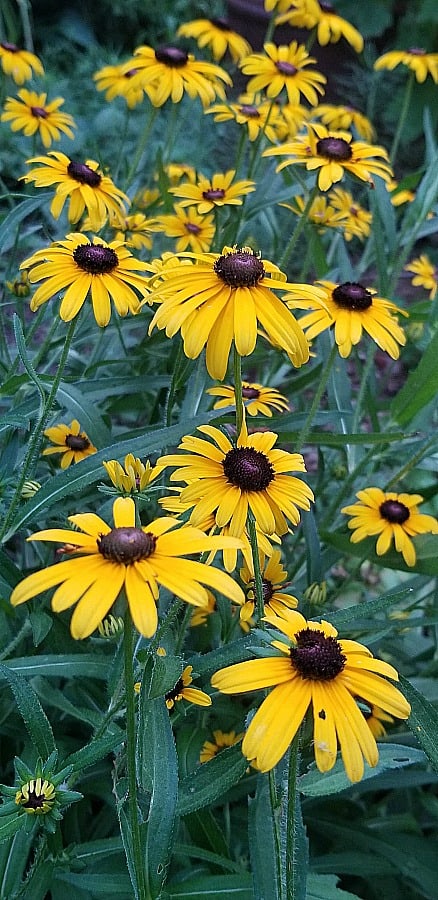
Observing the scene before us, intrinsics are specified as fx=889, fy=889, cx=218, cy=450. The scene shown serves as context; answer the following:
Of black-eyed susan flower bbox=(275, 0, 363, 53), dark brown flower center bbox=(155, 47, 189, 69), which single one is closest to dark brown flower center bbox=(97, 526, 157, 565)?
dark brown flower center bbox=(155, 47, 189, 69)

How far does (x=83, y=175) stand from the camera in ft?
4.59

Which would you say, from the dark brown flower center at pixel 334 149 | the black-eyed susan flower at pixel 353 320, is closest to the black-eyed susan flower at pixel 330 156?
the dark brown flower center at pixel 334 149

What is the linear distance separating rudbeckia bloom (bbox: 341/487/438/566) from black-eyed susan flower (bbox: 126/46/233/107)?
0.91m

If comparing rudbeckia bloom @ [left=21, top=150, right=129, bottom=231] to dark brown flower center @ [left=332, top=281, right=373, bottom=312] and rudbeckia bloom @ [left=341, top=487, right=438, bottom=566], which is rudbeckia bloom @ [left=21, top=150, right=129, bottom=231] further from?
rudbeckia bloom @ [left=341, top=487, right=438, bottom=566]

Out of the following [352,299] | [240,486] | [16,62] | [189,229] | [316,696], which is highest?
[16,62]

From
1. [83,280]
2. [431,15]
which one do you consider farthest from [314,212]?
[431,15]

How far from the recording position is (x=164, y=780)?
0.89 metres

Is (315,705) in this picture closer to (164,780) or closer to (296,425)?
(164,780)

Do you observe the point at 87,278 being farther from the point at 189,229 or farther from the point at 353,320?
the point at 189,229

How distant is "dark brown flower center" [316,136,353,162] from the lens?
4.93 feet

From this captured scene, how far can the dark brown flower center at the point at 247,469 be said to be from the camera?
0.92 metres

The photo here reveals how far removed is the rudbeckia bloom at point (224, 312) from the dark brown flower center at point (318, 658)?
0.93 ft

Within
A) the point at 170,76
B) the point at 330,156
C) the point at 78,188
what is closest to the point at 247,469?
the point at 78,188

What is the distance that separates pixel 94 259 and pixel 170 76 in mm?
866
